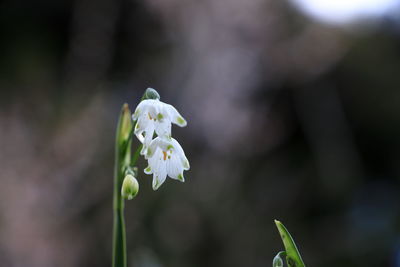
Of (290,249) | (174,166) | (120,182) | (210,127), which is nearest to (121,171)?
(120,182)

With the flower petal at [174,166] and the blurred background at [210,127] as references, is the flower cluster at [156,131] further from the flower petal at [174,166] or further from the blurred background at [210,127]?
the blurred background at [210,127]

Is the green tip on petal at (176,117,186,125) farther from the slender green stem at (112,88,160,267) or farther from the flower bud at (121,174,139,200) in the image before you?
the flower bud at (121,174,139,200)

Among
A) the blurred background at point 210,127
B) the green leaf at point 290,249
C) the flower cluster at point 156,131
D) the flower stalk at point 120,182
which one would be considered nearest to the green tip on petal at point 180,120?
the flower cluster at point 156,131

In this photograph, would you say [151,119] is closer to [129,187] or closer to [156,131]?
[156,131]

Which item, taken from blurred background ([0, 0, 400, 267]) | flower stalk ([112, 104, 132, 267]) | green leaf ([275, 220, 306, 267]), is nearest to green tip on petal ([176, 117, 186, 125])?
flower stalk ([112, 104, 132, 267])

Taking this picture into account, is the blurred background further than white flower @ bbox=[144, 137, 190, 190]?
Yes

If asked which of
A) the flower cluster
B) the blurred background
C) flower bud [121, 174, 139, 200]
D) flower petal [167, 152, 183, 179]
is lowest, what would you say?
flower bud [121, 174, 139, 200]

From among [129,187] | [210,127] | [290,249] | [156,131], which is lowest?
[290,249]
